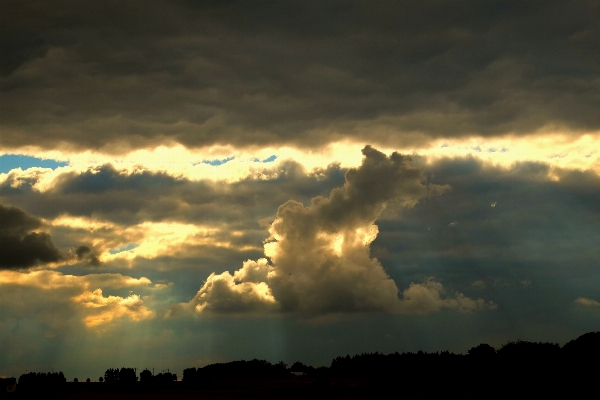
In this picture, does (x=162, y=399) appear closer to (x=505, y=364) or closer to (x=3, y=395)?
(x=3, y=395)

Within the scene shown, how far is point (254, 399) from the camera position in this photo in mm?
195375

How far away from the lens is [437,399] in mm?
177000

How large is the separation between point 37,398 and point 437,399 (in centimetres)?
10263

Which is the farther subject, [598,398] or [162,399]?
[162,399]

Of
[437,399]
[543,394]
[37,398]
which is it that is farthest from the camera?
[37,398]

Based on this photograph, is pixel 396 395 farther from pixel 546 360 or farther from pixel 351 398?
pixel 546 360

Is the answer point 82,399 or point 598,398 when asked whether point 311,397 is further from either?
point 598,398

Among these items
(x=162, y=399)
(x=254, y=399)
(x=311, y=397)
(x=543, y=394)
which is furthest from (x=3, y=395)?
(x=543, y=394)

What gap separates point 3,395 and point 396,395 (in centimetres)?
10326

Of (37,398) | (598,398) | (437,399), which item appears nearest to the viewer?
(598,398)

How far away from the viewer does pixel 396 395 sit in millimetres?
194625

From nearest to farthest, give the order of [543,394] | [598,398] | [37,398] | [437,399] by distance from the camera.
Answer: [598,398] < [543,394] < [437,399] < [37,398]

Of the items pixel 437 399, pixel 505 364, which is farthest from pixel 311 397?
pixel 505 364

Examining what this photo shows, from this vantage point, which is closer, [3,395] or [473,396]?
[473,396]
